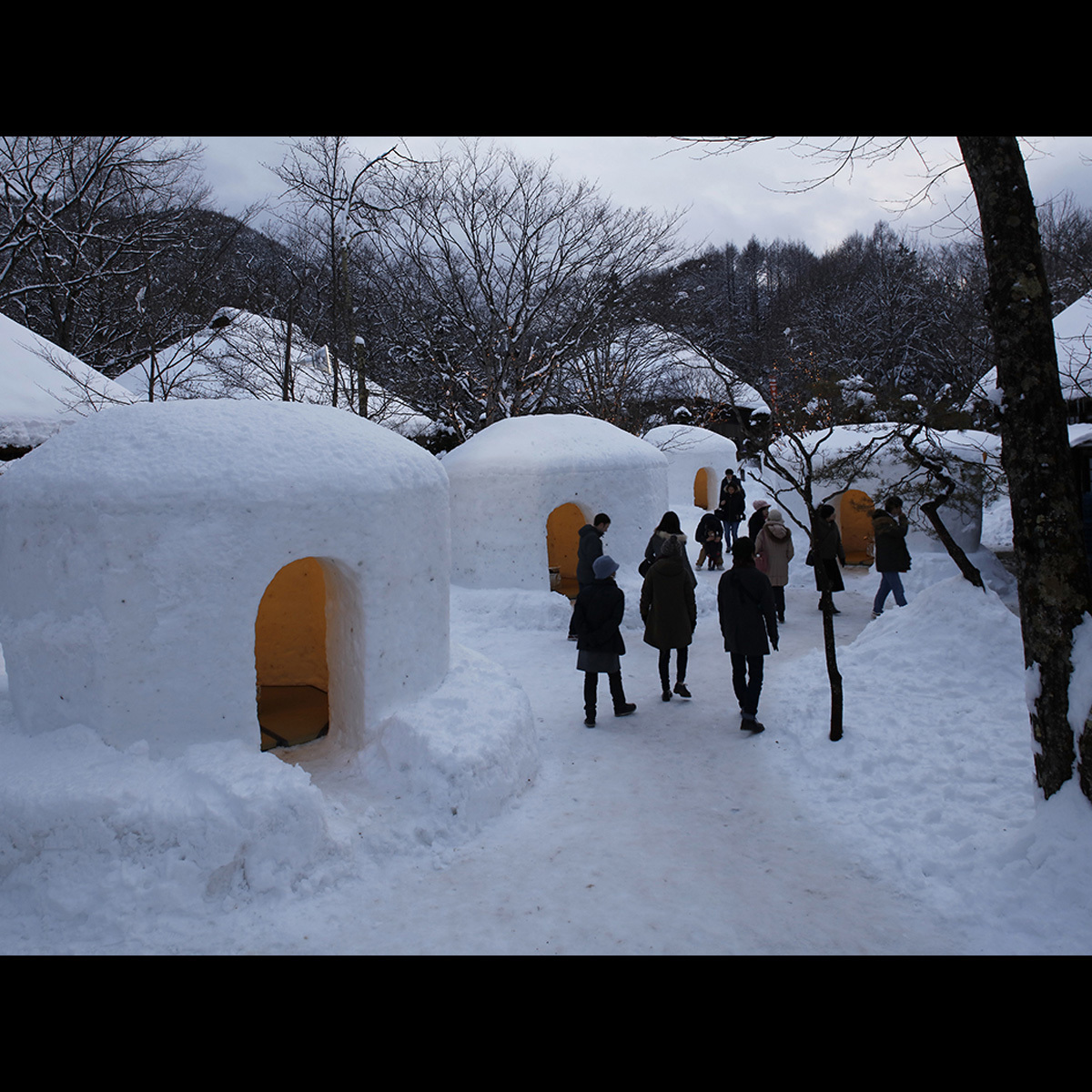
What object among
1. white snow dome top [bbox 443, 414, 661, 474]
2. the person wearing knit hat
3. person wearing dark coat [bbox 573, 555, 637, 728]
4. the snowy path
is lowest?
the snowy path

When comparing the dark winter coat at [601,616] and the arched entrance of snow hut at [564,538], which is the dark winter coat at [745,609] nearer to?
the dark winter coat at [601,616]

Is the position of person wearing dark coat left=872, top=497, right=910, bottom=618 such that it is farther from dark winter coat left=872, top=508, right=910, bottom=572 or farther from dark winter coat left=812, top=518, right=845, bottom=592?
dark winter coat left=812, top=518, right=845, bottom=592

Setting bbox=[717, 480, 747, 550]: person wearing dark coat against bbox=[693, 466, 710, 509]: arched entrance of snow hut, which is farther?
bbox=[693, 466, 710, 509]: arched entrance of snow hut

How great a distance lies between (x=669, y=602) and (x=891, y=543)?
4.45 metres

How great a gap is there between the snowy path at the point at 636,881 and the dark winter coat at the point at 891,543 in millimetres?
4711

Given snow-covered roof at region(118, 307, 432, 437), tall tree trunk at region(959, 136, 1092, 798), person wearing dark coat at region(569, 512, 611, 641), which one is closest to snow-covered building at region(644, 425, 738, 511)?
snow-covered roof at region(118, 307, 432, 437)

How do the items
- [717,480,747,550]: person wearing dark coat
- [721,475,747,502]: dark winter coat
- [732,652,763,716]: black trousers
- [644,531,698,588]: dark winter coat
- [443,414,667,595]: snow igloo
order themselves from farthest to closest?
[721,475,747,502]: dark winter coat → [717,480,747,550]: person wearing dark coat → [443,414,667,595]: snow igloo → [644,531,698,588]: dark winter coat → [732,652,763,716]: black trousers

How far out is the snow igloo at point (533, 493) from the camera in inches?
459

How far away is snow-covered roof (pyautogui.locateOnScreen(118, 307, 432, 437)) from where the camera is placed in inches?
571

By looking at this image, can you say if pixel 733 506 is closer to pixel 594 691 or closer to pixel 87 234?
pixel 594 691

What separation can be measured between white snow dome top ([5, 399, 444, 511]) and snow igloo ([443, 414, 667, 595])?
5467 millimetres

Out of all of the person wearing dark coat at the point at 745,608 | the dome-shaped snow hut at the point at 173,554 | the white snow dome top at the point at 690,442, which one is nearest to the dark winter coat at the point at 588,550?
the person wearing dark coat at the point at 745,608

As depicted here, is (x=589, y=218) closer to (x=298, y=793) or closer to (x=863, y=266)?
(x=298, y=793)

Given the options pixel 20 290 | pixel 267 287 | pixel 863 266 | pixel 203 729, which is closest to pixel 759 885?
pixel 203 729
